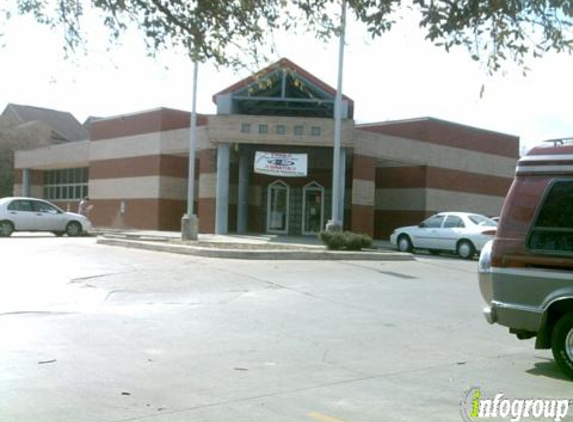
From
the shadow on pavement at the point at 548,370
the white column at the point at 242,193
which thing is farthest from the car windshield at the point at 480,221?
the shadow on pavement at the point at 548,370

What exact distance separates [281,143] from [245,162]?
3.88 m

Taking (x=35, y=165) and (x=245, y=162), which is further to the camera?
(x=35, y=165)

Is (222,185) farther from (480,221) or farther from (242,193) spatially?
(480,221)

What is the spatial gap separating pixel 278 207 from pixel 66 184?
16515 mm

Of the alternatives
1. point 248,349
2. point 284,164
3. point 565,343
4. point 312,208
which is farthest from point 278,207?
point 565,343

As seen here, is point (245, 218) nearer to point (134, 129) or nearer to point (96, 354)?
point (134, 129)

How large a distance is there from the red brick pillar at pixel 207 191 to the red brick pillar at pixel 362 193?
19.8 ft

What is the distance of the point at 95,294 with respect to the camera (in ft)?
41.5

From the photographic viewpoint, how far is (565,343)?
6.97 m

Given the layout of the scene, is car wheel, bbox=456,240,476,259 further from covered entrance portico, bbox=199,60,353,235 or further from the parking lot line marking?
the parking lot line marking

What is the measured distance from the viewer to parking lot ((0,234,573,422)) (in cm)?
586

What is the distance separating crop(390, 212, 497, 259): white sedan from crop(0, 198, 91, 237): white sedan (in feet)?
44.1

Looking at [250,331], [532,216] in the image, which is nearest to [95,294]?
[250,331]

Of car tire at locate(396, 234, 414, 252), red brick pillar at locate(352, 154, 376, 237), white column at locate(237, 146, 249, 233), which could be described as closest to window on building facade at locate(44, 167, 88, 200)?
white column at locate(237, 146, 249, 233)
